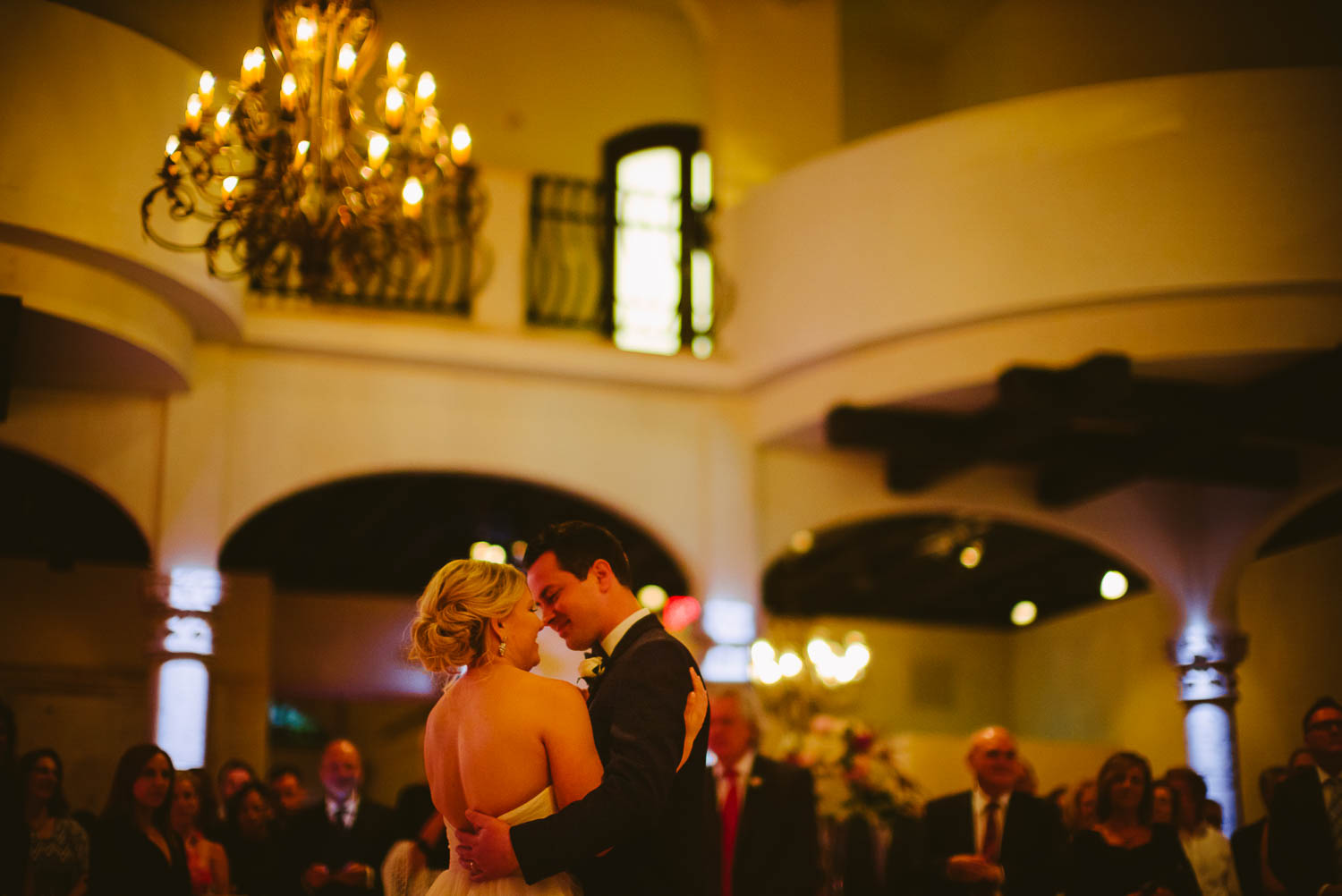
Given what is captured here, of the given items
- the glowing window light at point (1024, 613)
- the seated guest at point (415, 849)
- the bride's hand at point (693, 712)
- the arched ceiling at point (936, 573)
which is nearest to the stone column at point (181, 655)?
the seated guest at point (415, 849)

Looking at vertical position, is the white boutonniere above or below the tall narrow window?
below

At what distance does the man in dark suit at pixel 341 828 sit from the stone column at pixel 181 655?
4.86ft

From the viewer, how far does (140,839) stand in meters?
4.86

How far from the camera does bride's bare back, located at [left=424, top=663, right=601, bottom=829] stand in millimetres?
3072

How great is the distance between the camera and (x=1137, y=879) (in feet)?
16.3

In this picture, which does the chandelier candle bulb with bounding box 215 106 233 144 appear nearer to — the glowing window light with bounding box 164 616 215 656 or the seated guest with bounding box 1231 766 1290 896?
the glowing window light with bounding box 164 616 215 656

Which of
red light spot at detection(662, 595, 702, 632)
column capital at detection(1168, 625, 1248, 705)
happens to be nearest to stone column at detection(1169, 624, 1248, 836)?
column capital at detection(1168, 625, 1248, 705)

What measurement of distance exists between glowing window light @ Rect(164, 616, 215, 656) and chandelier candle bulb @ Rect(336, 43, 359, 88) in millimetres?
3137

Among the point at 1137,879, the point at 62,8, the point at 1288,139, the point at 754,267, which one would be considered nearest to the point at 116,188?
the point at 62,8

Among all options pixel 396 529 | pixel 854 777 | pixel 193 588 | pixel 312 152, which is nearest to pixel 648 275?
pixel 396 529

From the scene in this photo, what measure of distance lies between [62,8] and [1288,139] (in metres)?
5.89

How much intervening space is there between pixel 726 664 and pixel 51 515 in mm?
4376

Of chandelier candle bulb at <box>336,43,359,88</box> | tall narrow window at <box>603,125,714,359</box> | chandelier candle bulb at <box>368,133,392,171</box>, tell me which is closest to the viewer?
chandelier candle bulb at <box>336,43,359,88</box>

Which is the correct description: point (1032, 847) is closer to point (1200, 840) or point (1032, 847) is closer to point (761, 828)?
point (761, 828)
